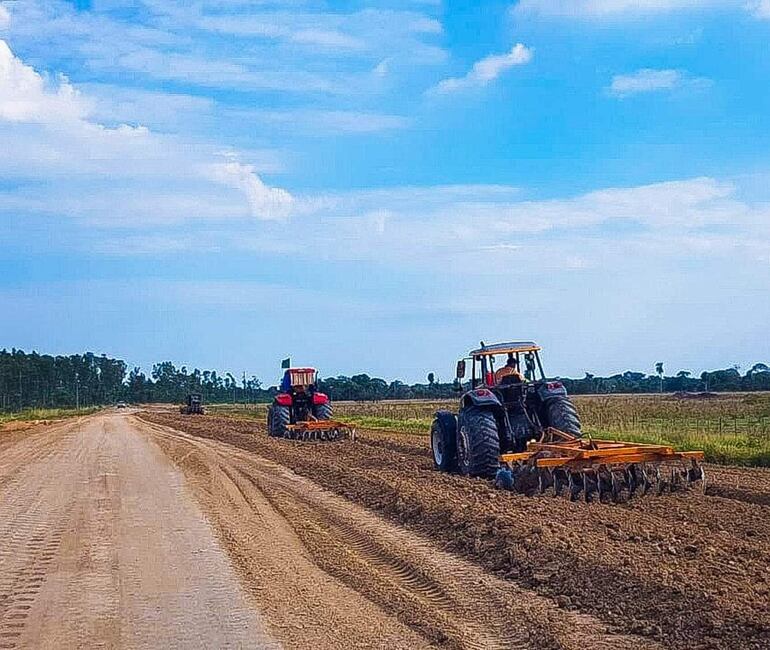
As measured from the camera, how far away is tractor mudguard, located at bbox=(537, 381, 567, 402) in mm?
15531

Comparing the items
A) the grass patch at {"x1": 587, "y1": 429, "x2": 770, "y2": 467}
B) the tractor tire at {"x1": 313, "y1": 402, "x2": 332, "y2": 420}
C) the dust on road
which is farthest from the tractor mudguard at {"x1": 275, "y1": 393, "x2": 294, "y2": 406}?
the dust on road

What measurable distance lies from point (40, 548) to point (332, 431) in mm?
18484

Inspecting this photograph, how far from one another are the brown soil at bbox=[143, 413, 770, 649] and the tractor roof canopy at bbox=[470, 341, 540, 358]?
8.56 feet

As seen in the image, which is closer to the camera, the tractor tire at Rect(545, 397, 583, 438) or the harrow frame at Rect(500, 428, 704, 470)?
the harrow frame at Rect(500, 428, 704, 470)

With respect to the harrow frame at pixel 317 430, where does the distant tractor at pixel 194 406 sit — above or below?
above

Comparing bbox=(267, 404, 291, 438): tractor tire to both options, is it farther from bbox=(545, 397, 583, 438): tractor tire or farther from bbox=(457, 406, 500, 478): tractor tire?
bbox=(545, 397, 583, 438): tractor tire

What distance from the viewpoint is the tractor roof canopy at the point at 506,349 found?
1653 centimetres

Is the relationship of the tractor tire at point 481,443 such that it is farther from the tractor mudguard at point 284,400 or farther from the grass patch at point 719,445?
the tractor mudguard at point 284,400

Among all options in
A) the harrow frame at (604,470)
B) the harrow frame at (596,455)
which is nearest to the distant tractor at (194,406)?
the harrow frame at (596,455)

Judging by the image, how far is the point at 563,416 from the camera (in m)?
15.2

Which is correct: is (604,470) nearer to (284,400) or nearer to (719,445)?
(719,445)

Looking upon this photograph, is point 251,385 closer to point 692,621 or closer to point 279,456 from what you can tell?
point 279,456

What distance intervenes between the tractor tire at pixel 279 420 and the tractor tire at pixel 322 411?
0.88 metres

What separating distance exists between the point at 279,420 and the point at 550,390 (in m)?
16.5
